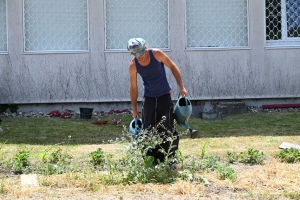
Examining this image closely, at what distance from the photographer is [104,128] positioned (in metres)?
10.3

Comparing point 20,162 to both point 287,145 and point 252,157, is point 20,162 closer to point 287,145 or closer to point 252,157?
point 252,157

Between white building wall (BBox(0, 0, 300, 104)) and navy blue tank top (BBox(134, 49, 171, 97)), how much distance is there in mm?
5672

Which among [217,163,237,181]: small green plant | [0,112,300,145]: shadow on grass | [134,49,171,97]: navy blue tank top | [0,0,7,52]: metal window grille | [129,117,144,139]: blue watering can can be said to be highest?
[0,0,7,52]: metal window grille

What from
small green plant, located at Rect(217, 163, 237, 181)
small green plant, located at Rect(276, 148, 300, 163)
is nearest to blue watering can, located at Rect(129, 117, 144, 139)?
small green plant, located at Rect(217, 163, 237, 181)

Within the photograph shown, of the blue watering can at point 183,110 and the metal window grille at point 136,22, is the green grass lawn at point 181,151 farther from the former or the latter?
the metal window grille at point 136,22

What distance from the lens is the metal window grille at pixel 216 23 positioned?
488 inches

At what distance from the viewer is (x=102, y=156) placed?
271 inches

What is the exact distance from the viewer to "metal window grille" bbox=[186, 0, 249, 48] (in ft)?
40.7

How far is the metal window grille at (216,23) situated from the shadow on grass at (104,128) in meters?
1.84

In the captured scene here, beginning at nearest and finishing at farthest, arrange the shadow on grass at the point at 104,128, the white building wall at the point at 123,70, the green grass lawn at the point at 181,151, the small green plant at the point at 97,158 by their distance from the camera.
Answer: the green grass lawn at the point at 181,151 < the small green plant at the point at 97,158 < the shadow on grass at the point at 104,128 < the white building wall at the point at 123,70

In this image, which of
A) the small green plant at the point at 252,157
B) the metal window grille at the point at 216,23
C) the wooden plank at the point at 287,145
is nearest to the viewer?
the small green plant at the point at 252,157

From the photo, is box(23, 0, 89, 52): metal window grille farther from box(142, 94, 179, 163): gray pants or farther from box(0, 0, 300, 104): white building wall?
box(142, 94, 179, 163): gray pants

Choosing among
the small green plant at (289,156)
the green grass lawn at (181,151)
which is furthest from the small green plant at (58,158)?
the small green plant at (289,156)

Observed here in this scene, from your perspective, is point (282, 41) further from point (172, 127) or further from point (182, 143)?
point (172, 127)
